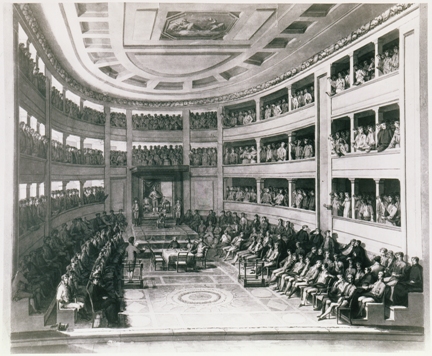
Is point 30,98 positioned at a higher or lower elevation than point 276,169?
higher

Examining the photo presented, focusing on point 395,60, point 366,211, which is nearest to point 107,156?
point 366,211

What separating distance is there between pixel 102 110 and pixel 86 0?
9982 mm

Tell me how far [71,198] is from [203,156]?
725 centimetres

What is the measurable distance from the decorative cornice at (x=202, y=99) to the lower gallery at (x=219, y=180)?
8cm

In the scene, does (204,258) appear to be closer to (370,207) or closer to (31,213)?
(370,207)

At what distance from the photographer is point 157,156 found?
21281 millimetres

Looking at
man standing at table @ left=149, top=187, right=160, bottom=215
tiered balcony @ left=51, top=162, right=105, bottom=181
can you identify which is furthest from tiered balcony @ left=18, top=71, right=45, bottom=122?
man standing at table @ left=149, top=187, right=160, bottom=215

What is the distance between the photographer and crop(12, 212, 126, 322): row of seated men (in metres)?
9.57

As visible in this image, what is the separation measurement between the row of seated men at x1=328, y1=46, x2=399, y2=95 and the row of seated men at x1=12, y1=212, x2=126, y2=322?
33.3 ft

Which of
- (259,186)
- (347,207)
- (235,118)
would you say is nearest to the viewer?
(347,207)

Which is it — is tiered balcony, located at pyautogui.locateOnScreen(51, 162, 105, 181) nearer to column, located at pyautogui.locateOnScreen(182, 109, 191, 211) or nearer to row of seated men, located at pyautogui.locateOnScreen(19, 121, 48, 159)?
row of seated men, located at pyautogui.locateOnScreen(19, 121, 48, 159)

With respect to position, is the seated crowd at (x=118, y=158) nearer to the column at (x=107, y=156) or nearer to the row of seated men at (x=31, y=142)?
the column at (x=107, y=156)

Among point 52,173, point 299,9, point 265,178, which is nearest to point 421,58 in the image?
point 299,9

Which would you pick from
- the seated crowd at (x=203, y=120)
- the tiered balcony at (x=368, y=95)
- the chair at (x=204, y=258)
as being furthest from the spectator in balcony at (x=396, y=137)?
the seated crowd at (x=203, y=120)
